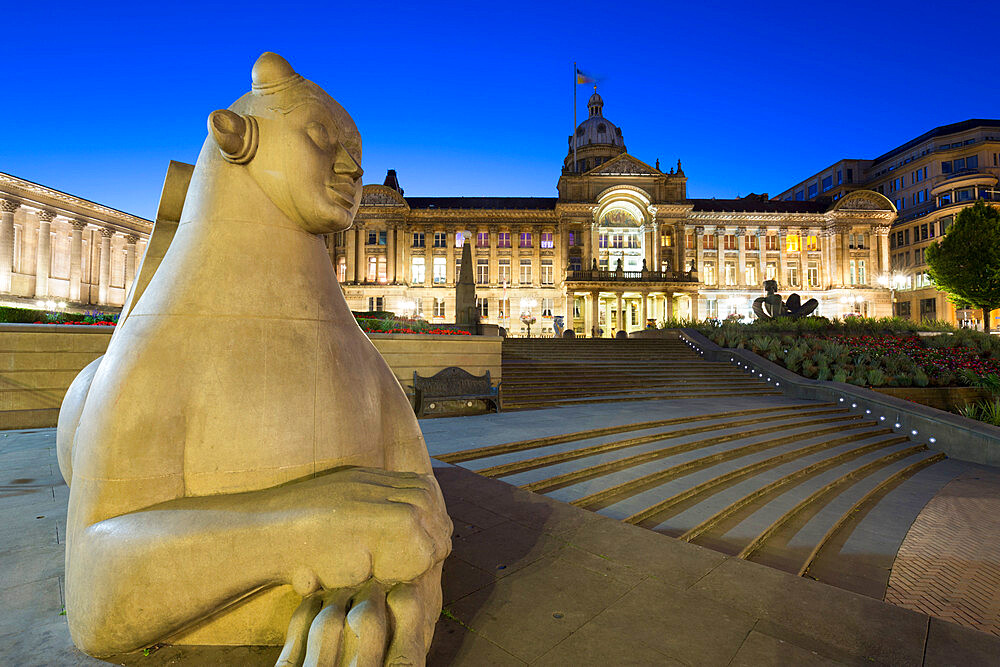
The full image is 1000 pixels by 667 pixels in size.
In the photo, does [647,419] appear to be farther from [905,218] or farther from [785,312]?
[905,218]

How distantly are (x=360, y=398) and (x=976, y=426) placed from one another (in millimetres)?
13495

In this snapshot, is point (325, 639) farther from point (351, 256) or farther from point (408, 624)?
point (351, 256)

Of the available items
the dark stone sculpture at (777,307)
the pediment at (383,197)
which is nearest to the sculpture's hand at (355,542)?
the dark stone sculpture at (777,307)

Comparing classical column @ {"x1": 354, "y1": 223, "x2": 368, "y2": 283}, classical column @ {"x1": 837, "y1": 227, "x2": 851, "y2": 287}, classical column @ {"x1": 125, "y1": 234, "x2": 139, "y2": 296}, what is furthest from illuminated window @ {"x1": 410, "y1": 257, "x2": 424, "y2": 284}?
classical column @ {"x1": 837, "y1": 227, "x2": 851, "y2": 287}

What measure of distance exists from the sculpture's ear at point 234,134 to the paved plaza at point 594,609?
6.95ft

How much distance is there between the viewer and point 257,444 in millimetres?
1818

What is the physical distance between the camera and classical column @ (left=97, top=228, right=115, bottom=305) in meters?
37.2

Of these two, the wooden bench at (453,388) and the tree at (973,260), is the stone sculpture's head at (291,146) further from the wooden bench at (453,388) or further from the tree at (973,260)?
the tree at (973,260)

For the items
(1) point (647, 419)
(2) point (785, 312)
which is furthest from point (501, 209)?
(1) point (647, 419)

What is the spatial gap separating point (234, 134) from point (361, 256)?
48286 millimetres

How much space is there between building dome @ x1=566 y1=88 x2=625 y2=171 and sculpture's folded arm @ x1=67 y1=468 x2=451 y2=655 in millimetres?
63150

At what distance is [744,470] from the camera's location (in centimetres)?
716

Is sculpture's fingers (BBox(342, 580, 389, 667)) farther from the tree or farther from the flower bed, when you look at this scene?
the tree

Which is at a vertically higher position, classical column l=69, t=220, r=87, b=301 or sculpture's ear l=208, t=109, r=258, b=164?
classical column l=69, t=220, r=87, b=301
